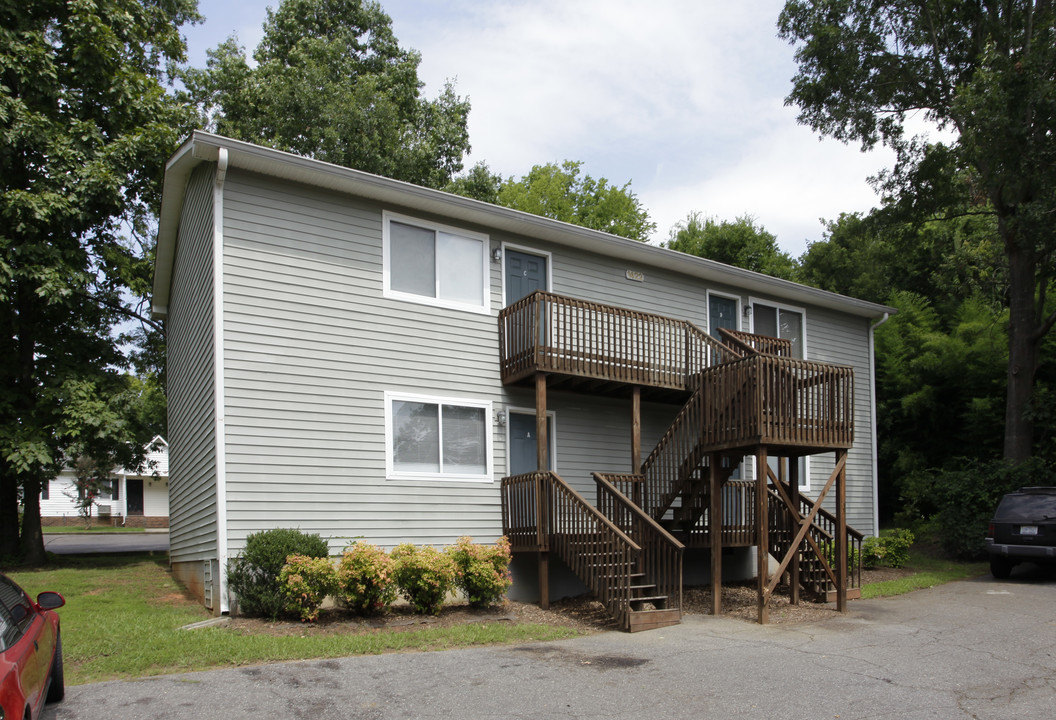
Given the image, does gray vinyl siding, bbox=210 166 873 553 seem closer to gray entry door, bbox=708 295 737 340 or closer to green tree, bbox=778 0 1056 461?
gray entry door, bbox=708 295 737 340

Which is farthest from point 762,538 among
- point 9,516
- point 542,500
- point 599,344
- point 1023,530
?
point 9,516

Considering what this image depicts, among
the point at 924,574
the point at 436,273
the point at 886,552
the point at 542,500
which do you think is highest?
the point at 436,273

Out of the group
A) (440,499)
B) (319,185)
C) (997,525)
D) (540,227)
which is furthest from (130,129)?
(997,525)

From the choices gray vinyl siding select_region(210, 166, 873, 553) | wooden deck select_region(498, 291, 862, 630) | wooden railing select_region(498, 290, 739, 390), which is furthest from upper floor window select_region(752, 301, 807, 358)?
gray vinyl siding select_region(210, 166, 873, 553)

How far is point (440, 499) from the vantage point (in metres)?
12.3

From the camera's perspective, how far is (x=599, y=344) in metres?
13.2

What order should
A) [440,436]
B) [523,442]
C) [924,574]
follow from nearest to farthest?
[440,436], [523,442], [924,574]

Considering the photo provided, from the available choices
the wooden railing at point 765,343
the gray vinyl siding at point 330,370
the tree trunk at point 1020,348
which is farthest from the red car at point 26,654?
the tree trunk at point 1020,348

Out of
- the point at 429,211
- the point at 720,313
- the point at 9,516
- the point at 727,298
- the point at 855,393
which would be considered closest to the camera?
the point at 429,211

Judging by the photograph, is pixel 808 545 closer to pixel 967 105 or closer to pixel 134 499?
pixel 967 105

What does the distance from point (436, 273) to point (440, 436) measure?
2.55m

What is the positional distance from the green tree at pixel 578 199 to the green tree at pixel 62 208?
72.5 feet

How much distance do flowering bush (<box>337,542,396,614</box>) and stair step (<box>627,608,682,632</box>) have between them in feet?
9.89

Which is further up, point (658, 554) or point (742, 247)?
point (742, 247)
